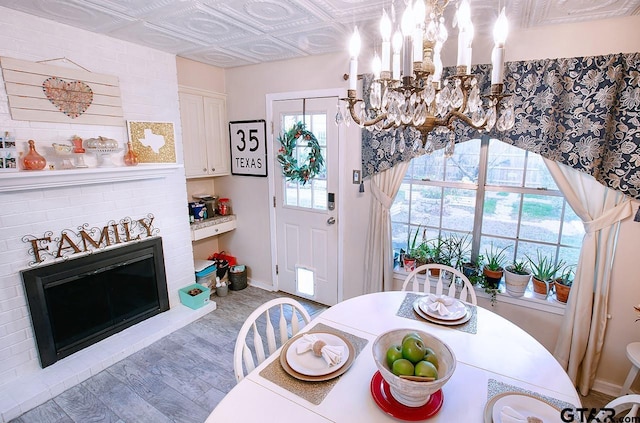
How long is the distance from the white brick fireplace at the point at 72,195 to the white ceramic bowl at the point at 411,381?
2351mm

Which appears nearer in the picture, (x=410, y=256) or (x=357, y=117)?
(x=357, y=117)

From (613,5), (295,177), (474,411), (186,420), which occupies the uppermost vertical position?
(613,5)

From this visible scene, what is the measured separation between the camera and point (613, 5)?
181cm

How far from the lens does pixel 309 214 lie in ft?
11.0

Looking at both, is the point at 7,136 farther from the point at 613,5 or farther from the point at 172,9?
the point at 613,5

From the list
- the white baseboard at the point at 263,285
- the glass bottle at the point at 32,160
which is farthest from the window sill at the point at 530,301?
the glass bottle at the point at 32,160

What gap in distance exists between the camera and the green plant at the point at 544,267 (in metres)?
2.42

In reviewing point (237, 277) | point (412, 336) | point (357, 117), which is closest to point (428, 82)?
point (357, 117)

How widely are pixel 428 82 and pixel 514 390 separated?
4.05ft

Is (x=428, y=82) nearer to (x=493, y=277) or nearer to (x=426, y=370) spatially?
(x=426, y=370)

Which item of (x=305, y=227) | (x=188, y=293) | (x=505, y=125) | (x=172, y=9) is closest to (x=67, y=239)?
(x=188, y=293)

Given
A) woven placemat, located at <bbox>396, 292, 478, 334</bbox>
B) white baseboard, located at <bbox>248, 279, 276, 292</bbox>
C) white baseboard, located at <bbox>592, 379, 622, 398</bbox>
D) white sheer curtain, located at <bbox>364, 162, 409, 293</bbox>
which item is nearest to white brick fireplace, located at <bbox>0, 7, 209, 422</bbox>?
white baseboard, located at <bbox>248, 279, 276, 292</bbox>

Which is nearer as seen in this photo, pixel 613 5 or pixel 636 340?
pixel 613 5

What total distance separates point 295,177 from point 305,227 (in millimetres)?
542
